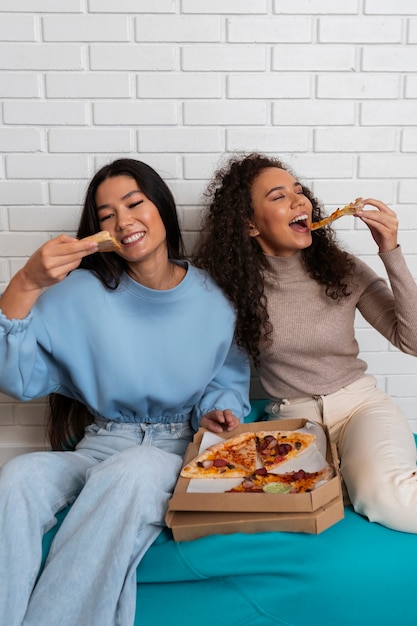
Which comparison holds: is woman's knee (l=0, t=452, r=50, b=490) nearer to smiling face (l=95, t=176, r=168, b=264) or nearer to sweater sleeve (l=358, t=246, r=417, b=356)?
smiling face (l=95, t=176, r=168, b=264)

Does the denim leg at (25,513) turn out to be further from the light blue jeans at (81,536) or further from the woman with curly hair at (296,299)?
the woman with curly hair at (296,299)

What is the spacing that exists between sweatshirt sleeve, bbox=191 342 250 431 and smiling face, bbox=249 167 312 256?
0.35 m

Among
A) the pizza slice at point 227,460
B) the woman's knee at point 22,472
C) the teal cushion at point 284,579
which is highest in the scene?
the woman's knee at point 22,472

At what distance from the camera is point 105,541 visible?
144 centimetres

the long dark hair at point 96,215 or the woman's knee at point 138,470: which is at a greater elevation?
the long dark hair at point 96,215

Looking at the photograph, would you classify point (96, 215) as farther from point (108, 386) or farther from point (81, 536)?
point (81, 536)

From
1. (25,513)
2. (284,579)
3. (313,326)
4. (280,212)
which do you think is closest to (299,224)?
(280,212)

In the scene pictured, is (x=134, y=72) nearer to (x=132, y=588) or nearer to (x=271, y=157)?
(x=271, y=157)

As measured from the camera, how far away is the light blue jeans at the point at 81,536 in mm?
1389

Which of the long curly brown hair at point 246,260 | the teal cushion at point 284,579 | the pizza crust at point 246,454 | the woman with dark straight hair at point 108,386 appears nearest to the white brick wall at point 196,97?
the long curly brown hair at point 246,260

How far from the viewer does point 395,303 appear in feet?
6.24

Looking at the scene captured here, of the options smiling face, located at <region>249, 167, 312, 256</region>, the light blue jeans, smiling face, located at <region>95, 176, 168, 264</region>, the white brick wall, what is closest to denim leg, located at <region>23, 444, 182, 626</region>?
the light blue jeans

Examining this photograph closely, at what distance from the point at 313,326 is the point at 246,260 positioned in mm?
275

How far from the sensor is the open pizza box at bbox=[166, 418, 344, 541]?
139 centimetres
